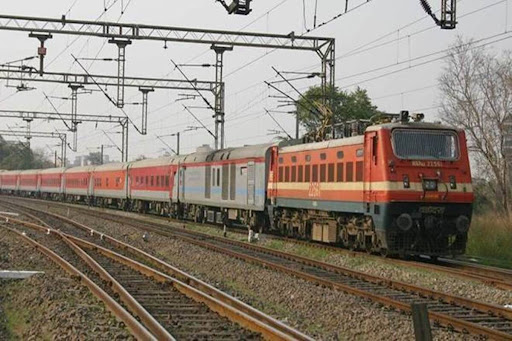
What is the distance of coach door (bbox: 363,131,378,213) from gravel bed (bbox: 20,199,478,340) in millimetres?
3303

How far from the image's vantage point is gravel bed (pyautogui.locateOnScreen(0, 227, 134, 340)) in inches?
385

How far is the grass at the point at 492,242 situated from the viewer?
20984 mm

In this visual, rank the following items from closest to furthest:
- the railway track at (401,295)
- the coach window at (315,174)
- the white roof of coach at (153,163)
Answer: the railway track at (401,295) < the coach window at (315,174) < the white roof of coach at (153,163)

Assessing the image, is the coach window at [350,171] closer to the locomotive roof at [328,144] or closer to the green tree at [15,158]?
the locomotive roof at [328,144]

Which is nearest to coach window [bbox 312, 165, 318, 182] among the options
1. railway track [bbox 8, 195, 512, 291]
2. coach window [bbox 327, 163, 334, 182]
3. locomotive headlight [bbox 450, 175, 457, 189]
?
coach window [bbox 327, 163, 334, 182]

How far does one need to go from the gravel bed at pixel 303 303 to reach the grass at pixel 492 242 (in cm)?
751

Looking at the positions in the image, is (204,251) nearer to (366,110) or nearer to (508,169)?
(508,169)

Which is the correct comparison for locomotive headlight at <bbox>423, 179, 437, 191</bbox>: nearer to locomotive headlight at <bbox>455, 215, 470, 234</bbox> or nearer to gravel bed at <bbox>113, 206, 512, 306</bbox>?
locomotive headlight at <bbox>455, 215, 470, 234</bbox>

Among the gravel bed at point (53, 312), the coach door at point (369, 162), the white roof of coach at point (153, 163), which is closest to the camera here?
the gravel bed at point (53, 312)

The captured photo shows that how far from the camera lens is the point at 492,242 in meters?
21.9

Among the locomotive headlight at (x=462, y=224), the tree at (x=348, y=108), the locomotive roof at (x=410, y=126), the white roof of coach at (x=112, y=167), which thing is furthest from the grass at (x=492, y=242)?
the tree at (x=348, y=108)

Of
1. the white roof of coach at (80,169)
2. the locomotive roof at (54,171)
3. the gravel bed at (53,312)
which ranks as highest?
the locomotive roof at (54,171)

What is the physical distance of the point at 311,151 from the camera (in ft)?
71.7

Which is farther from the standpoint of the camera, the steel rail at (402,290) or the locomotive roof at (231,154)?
the locomotive roof at (231,154)
